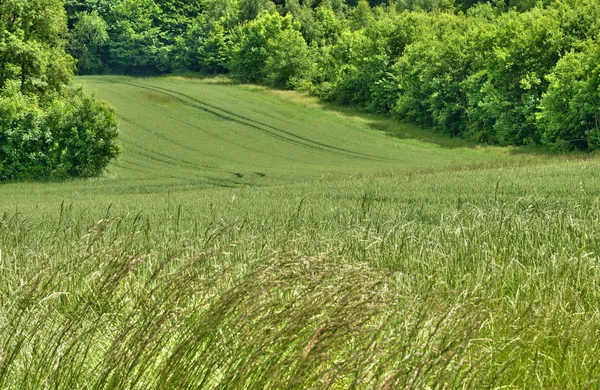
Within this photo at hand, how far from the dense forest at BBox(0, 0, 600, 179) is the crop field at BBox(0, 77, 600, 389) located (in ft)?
9.30

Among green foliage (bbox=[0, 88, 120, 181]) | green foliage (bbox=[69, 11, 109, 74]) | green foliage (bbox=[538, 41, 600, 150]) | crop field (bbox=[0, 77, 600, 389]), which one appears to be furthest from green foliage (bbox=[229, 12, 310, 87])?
green foliage (bbox=[0, 88, 120, 181])

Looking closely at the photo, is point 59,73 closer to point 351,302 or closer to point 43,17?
point 43,17

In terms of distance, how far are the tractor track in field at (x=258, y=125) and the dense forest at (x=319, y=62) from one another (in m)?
9.11

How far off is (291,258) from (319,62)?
244 ft

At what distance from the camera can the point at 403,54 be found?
219ft

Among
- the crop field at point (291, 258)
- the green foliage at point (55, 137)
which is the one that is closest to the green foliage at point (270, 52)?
the crop field at point (291, 258)

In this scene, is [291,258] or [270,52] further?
[270,52]

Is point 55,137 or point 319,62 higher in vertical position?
point 319,62

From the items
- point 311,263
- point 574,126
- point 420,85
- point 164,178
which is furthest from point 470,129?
point 311,263

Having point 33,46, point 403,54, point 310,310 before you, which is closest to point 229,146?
point 33,46

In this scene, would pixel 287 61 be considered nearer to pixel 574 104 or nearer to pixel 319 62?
pixel 319 62

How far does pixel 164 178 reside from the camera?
3588 centimetres

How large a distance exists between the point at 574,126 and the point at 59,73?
94.1 feet

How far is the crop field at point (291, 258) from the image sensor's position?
3.00m
